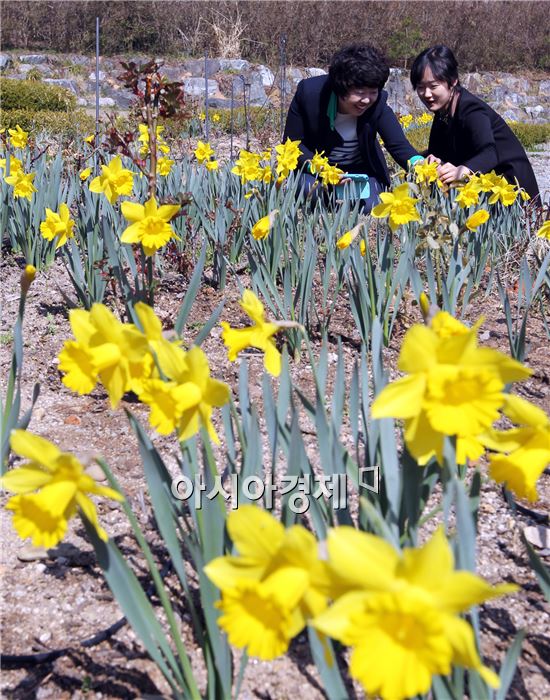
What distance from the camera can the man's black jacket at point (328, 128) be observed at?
4.44 metres

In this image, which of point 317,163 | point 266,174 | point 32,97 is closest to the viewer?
point 266,174

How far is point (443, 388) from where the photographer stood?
788mm

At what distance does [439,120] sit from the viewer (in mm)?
4328

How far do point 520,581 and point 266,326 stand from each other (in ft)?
2.65

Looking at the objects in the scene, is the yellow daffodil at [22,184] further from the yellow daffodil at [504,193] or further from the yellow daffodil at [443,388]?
the yellow daffodil at [443,388]

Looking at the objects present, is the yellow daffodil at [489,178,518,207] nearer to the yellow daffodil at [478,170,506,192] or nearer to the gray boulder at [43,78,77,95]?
the yellow daffodil at [478,170,506,192]

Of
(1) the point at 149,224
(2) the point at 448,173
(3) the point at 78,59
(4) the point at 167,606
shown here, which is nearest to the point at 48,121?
(2) the point at 448,173

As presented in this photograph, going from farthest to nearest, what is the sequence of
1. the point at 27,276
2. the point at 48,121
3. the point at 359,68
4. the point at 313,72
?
the point at 313,72 → the point at 48,121 → the point at 359,68 → the point at 27,276

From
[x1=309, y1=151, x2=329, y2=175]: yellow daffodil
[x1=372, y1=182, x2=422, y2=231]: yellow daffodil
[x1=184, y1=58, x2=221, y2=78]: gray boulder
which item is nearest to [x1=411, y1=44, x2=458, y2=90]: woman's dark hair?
[x1=309, y1=151, x2=329, y2=175]: yellow daffodil

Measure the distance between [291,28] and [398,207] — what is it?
742 inches

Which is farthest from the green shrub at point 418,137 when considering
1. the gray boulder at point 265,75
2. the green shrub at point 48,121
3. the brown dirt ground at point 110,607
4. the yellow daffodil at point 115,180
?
the brown dirt ground at point 110,607

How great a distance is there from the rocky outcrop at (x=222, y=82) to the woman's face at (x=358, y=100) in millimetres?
9112

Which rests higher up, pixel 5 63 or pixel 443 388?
pixel 5 63

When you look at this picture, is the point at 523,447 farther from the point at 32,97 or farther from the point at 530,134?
the point at 530,134
